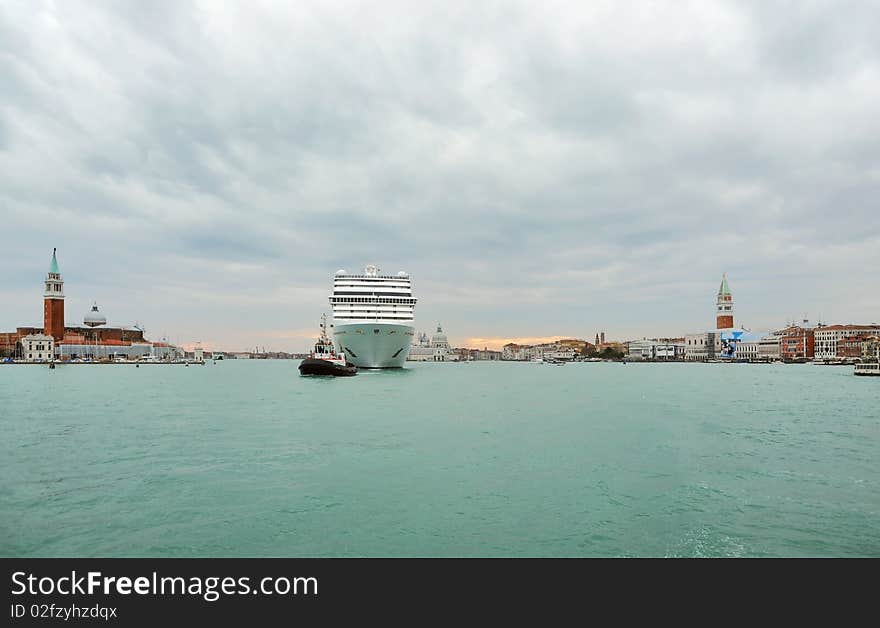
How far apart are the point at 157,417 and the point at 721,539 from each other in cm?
3013

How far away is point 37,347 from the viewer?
Answer: 16888 cm

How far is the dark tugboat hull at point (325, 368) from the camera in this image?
70250mm

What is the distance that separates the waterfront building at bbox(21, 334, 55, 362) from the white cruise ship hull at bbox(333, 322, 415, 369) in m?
134

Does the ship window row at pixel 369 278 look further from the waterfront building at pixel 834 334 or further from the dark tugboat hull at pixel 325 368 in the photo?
the waterfront building at pixel 834 334

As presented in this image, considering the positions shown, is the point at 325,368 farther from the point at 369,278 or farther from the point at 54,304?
the point at 54,304

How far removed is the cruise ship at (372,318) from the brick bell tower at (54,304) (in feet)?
407

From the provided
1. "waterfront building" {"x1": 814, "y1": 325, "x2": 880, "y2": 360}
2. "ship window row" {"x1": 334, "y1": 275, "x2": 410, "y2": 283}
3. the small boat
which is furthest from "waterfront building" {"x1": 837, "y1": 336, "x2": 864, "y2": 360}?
"ship window row" {"x1": 334, "y1": 275, "x2": 410, "y2": 283}

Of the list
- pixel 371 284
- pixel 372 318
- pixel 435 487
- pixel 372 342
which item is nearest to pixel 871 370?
pixel 372 342

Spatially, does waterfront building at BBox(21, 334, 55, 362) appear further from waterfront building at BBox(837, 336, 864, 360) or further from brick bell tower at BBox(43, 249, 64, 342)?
waterfront building at BBox(837, 336, 864, 360)

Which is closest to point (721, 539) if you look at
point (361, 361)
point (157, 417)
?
point (157, 417)

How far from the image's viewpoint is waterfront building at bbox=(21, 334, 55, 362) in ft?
547

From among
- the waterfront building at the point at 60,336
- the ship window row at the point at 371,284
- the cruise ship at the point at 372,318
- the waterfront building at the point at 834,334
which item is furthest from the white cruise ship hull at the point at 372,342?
the waterfront building at the point at 834,334

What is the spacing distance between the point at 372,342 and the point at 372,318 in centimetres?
631

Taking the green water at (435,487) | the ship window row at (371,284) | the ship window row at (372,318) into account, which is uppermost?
the ship window row at (371,284)
